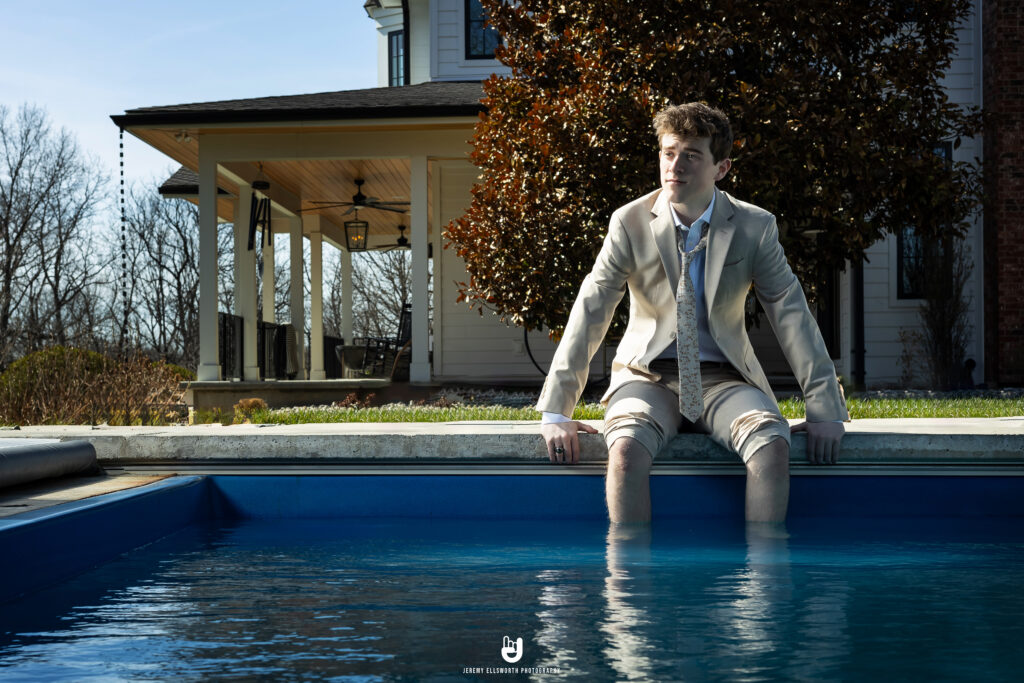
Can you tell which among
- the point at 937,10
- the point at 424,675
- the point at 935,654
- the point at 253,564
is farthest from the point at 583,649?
the point at 937,10

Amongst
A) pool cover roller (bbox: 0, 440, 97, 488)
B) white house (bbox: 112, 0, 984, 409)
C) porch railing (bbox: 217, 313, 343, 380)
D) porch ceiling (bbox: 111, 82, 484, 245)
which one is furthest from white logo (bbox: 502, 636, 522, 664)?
porch railing (bbox: 217, 313, 343, 380)

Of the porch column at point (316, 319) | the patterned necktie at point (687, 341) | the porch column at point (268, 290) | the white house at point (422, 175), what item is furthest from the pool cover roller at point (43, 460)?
the porch column at point (316, 319)

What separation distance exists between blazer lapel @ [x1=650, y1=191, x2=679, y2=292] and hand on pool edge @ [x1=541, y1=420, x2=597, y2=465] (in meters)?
0.59

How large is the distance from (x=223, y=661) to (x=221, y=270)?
31.2 m

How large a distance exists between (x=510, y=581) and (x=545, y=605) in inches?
12.6

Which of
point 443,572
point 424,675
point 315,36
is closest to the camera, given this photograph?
point 424,675

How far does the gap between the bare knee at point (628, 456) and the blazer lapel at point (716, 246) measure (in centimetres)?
54

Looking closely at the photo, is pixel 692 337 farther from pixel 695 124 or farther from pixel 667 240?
pixel 695 124

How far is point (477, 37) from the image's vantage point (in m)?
14.2

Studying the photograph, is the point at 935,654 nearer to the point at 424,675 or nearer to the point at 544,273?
the point at 424,675

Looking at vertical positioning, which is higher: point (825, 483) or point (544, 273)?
point (544, 273)

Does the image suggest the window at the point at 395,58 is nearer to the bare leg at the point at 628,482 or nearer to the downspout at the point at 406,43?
the downspout at the point at 406,43

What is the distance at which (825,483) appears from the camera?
394cm

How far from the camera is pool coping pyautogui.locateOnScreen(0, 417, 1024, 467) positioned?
3.86 m
